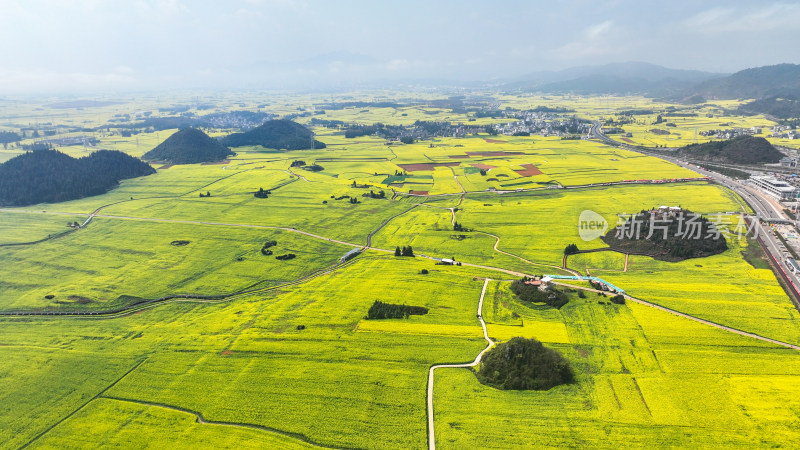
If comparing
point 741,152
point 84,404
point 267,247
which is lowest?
point 84,404

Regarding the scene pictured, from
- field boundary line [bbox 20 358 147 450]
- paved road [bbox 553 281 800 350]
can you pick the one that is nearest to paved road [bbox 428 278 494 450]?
paved road [bbox 553 281 800 350]

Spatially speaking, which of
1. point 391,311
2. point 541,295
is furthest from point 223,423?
point 541,295

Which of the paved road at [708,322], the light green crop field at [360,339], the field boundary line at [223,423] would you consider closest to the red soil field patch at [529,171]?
the light green crop field at [360,339]

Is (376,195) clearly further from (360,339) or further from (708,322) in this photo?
(708,322)

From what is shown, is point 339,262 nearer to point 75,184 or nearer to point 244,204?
point 244,204

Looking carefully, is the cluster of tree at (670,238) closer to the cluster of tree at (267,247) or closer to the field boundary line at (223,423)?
the field boundary line at (223,423)

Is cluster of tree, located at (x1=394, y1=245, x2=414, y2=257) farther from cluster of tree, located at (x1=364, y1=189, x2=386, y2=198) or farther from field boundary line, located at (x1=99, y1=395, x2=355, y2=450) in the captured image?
field boundary line, located at (x1=99, y1=395, x2=355, y2=450)

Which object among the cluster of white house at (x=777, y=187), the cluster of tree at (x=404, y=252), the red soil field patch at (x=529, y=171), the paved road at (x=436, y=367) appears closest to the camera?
the paved road at (x=436, y=367)
